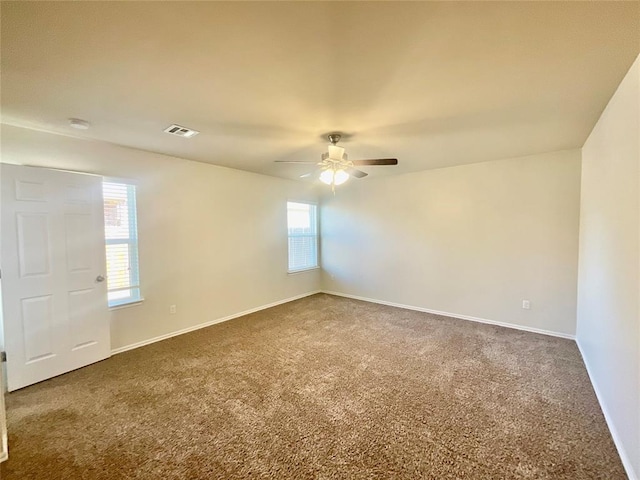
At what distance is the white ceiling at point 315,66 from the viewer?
1.33 m

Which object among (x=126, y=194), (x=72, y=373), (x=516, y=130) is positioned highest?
(x=516, y=130)

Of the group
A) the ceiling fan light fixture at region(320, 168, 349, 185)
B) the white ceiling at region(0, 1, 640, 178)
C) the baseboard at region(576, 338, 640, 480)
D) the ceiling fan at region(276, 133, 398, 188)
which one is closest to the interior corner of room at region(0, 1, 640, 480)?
the baseboard at region(576, 338, 640, 480)

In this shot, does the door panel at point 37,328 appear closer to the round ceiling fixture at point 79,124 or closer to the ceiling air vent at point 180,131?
the round ceiling fixture at point 79,124

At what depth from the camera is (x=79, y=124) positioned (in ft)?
8.62

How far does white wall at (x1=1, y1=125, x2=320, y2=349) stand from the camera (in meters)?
3.11

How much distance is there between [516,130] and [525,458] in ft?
9.53

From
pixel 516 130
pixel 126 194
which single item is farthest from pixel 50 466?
pixel 516 130

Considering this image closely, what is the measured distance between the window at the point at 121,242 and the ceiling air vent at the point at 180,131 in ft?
3.61

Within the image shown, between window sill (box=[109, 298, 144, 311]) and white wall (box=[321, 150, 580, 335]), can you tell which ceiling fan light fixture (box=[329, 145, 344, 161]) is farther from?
window sill (box=[109, 298, 144, 311])

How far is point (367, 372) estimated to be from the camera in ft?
9.23

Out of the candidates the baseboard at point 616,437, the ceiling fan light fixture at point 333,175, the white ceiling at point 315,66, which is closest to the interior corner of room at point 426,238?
the baseboard at point 616,437

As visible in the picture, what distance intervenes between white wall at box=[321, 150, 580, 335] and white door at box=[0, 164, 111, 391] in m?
4.15

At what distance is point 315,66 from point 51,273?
3263 mm

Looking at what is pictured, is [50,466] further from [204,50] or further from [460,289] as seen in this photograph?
[460,289]
